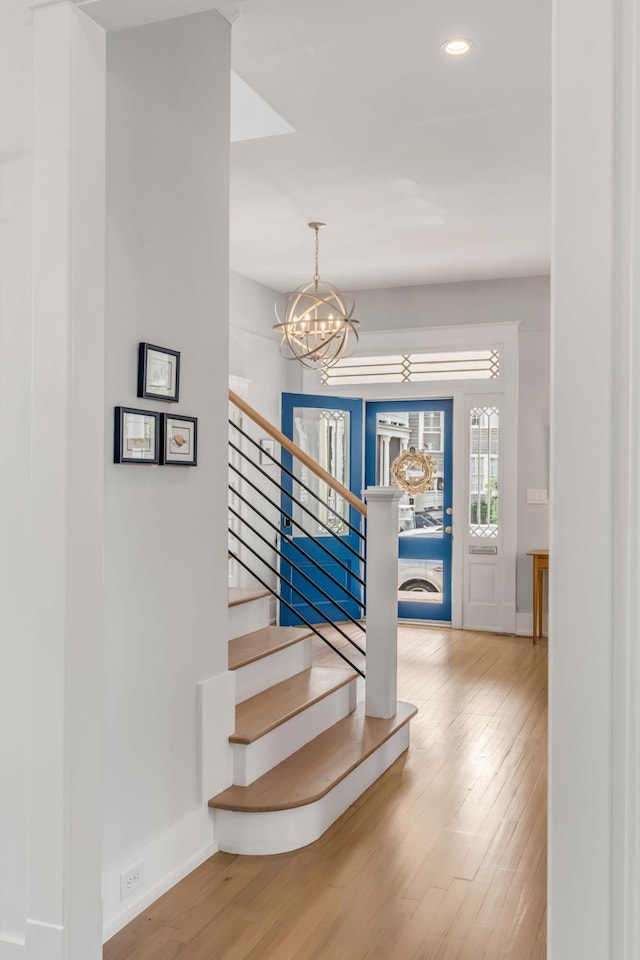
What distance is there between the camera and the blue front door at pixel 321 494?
23.1 feet

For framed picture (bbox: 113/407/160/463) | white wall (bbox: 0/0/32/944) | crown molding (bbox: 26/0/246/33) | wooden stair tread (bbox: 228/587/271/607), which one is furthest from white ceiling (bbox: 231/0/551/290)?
wooden stair tread (bbox: 228/587/271/607)

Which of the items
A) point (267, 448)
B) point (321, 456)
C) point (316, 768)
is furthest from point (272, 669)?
A: point (321, 456)

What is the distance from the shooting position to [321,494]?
732 centimetres

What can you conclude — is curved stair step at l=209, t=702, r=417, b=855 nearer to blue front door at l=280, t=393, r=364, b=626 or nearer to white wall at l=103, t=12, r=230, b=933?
white wall at l=103, t=12, r=230, b=933

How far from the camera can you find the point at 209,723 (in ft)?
9.11

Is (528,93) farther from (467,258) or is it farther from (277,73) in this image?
(467,258)

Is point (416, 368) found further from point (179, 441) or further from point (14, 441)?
point (14, 441)

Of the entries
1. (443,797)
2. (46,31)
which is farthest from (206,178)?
(443,797)

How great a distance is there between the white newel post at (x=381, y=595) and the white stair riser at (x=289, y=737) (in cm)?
14

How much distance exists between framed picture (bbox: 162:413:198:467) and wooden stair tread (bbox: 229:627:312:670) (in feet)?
3.04

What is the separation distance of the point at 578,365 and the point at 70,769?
58.4 inches

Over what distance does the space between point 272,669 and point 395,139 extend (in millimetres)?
2706

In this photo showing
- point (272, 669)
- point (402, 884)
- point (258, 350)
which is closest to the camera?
point (402, 884)

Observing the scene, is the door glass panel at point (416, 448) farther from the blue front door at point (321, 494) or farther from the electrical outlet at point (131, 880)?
the electrical outlet at point (131, 880)
